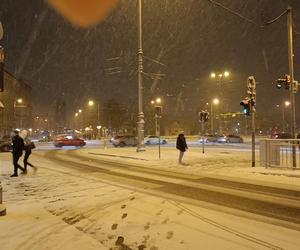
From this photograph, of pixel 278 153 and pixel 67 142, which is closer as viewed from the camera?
pixel 278 153

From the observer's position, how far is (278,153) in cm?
1709

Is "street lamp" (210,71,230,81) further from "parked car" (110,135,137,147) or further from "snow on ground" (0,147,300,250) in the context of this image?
"snow on ground" (0,147,300,250)

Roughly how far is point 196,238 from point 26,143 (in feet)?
42.7

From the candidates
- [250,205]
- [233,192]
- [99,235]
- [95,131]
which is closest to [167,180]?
[233,192]

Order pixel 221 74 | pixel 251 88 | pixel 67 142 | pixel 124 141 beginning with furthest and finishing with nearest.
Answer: pixel 124 141 < pixel 67 142 < pixel 221 74 < pixel 251 88

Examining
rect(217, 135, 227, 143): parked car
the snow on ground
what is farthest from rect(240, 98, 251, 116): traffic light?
rect(217, 135, 227, 143): parked car

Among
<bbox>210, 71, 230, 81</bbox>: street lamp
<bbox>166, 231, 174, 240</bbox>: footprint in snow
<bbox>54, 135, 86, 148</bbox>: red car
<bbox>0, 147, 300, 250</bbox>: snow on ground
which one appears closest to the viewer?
<bbox>0, 147, 300, 250</bbox>: snow on ground

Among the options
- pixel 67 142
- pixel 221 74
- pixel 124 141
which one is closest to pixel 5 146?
pixel 67 142

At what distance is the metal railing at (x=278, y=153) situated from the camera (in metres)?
16.7

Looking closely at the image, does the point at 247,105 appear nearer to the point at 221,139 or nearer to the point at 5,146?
the point at 5,146

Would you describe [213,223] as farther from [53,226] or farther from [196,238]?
[53,226]

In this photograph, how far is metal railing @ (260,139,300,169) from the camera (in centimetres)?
1669

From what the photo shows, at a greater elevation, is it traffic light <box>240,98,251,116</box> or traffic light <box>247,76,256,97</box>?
traffic light <box>247,76,256,97</box>

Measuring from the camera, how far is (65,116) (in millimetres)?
184500
